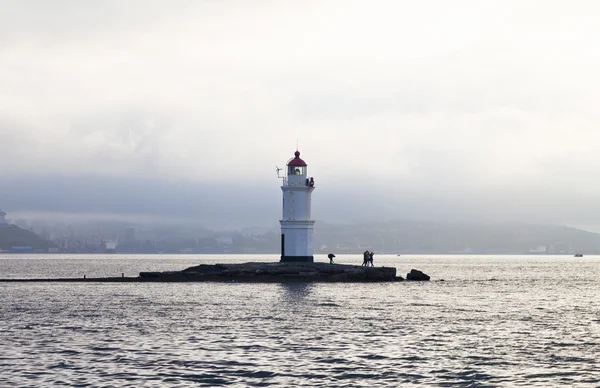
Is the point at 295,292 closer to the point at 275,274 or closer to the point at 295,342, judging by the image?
the point at 275,274

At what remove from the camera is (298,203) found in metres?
79.4

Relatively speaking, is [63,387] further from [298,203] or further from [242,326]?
[298,203]

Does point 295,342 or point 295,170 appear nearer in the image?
point 295,342

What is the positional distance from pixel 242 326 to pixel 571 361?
55.2 feet

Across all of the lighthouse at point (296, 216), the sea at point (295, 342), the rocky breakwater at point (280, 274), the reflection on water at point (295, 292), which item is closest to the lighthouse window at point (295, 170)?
the lighthouse at point (296, 216)

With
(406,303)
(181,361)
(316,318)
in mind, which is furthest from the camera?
(406,303)

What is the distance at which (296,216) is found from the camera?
3113 inches

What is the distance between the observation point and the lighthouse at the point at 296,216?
7888 cm

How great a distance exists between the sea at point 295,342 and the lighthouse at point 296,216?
19.2 meters

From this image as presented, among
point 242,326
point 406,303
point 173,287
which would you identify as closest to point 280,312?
point 242,326

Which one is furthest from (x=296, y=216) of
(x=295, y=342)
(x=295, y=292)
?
(x=295, y=342)

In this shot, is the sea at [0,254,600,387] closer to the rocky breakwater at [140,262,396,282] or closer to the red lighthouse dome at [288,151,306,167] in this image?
the rocky breakwater at [140,262,396,282]

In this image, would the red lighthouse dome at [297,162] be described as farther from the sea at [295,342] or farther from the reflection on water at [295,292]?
the sea at [295,342]

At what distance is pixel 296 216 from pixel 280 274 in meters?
6.20
